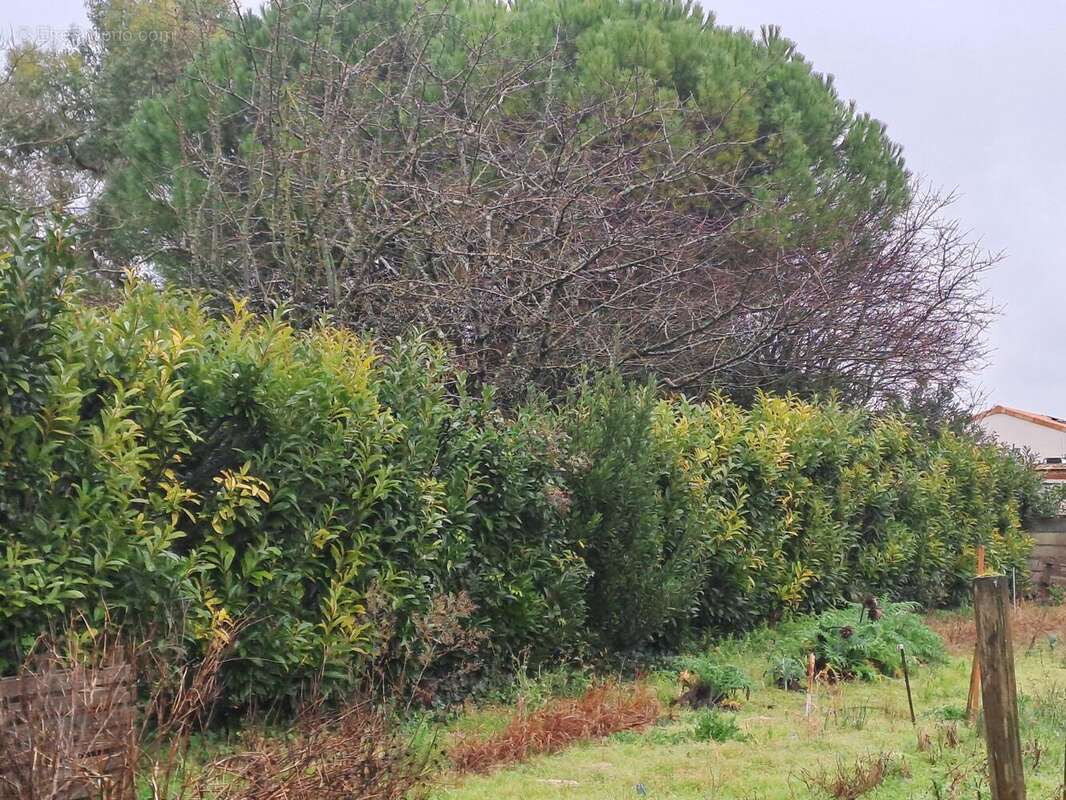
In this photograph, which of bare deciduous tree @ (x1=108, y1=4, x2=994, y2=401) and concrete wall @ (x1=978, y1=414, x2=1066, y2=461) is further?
concrete wall @ (x1=978, y1=414, x2=1066, y2=461)

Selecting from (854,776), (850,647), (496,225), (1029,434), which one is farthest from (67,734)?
(1029,434)

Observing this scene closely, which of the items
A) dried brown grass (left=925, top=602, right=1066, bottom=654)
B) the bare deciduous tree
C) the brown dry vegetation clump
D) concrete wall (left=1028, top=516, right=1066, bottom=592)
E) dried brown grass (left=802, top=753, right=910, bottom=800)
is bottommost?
dried brown grass (left=802, top=753, right=910, bottom=800)

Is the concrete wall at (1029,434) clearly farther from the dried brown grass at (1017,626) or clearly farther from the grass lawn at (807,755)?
the grass lawn at (807,755)

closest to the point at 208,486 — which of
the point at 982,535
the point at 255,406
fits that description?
the point at 255,406

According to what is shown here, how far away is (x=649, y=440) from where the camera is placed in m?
9.40

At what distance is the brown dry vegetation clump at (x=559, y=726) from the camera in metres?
6.38

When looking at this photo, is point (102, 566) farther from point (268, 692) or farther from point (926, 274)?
point (926, 274)

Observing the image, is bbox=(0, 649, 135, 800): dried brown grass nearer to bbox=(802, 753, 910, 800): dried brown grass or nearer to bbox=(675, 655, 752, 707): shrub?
bbox=(802, 753, 910, 800): dried brown grass

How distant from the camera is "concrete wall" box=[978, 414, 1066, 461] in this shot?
41.3 meters

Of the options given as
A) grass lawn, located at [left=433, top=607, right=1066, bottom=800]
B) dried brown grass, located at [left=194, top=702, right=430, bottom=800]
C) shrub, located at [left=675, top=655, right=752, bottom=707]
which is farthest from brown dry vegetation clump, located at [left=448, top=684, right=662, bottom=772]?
dried brown grass, located at [left=194, top=702, right=430, bottom=800]

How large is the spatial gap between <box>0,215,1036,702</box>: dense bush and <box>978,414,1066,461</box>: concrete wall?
1359 inches

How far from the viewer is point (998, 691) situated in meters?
4.39

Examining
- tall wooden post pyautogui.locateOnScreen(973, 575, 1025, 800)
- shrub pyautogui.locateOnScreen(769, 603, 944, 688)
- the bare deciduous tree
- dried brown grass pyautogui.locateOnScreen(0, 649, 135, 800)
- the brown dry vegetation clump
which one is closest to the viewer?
dried brown grass pyautogui.locateOnScreen(0, 649, 135, 800)

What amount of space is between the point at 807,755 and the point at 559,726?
5.27ft
